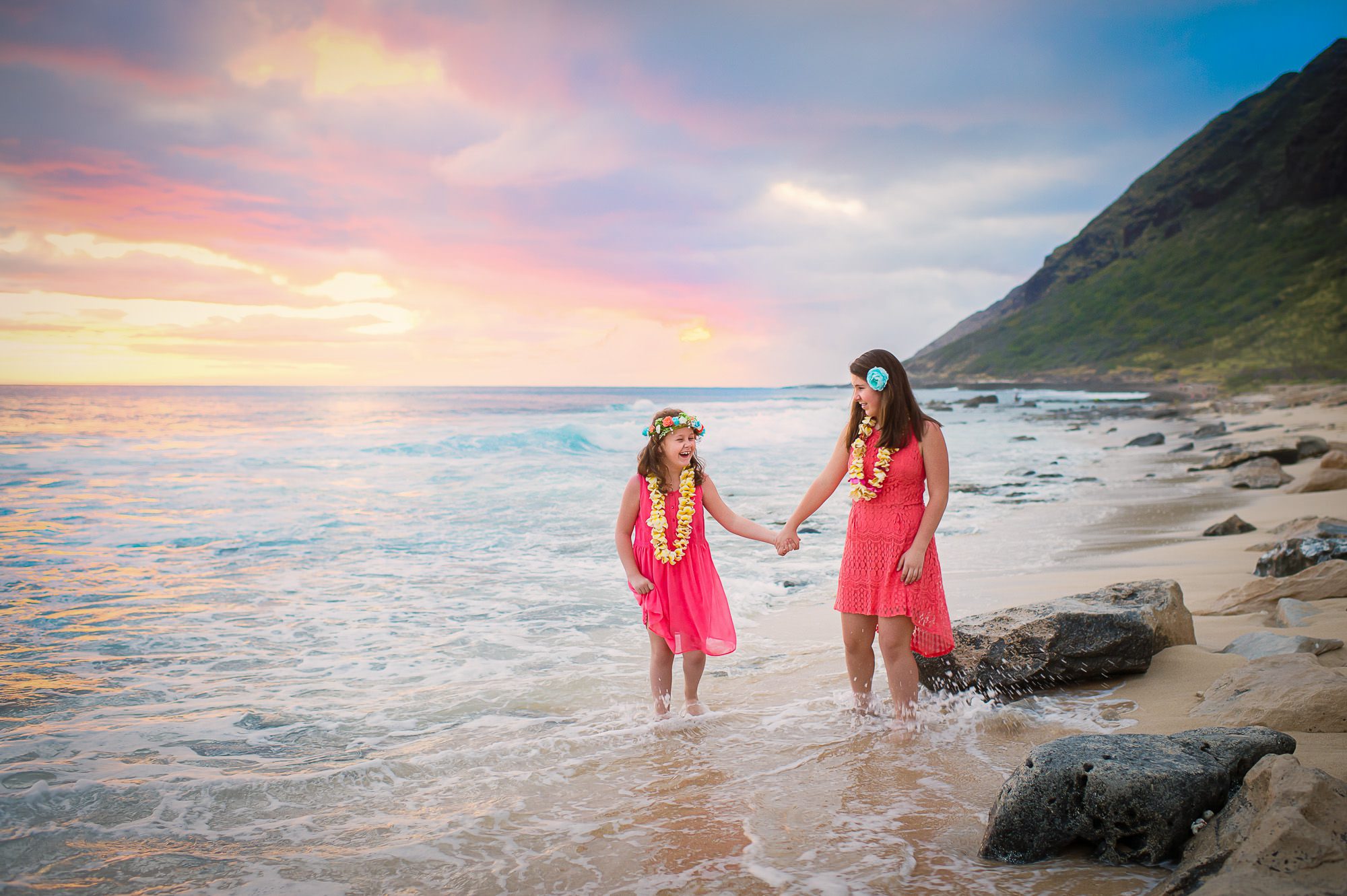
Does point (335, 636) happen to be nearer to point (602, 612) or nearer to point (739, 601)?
point (602, 612)

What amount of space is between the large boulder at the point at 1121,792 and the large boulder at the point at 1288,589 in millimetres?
3972

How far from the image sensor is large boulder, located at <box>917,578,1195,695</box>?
500cm

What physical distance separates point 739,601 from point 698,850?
16.9 feet

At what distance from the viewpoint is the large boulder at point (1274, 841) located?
223cm

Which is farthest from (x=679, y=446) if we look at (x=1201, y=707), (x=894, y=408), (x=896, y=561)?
(x=1201, y=707)

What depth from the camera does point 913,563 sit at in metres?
4.42

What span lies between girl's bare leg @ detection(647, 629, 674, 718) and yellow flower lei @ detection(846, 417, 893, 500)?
1.64m

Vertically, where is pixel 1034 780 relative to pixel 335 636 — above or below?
above

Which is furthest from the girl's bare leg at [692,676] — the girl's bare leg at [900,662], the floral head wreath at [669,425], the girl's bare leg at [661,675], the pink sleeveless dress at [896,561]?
the floral head wreath at [669,425]

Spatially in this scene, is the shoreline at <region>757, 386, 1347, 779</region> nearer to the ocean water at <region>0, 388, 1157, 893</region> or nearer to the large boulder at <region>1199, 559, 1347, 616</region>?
the large boulder at <region>1199, 559, 1347, 616</region>

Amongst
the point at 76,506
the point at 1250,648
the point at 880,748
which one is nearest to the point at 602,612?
the point at 880,748

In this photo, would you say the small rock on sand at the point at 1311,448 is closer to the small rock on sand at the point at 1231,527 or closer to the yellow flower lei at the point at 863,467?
the small rock on sand at the point at 1231,527

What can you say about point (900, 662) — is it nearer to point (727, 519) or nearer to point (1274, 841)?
point (727, 519)

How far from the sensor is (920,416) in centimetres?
464
